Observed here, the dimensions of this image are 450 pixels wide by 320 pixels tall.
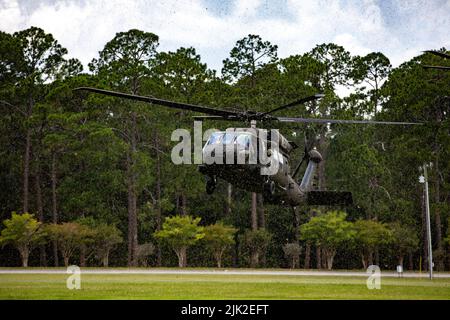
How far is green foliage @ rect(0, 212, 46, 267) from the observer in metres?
50.3

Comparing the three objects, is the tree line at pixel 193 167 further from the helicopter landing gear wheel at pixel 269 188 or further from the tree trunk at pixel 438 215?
the helicopter landing gear wheel at pixel 269 188

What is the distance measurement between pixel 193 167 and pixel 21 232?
44.7 feet

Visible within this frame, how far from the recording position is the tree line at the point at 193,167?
176 feet

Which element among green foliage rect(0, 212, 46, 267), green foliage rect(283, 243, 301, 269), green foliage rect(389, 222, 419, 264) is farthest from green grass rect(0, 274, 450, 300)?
green foliage rect(283, 243, 301, 269)

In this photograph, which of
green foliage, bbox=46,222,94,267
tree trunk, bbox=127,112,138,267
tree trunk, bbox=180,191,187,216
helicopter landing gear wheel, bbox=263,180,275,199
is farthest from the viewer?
tree trunk, bbox=180,191,187,216

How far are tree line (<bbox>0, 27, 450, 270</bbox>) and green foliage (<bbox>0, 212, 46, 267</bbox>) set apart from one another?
85cm

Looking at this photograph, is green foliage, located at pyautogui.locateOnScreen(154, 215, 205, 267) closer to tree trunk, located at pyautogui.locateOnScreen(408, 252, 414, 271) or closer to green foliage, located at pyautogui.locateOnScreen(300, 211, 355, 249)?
green foliage, located at pyautogui.locateOnScreen(300, 211, 355, 249)

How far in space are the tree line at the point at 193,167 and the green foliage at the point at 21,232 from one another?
846 millimetres

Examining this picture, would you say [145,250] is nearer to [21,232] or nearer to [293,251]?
[21,232]

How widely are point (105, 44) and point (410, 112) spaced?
935 inches

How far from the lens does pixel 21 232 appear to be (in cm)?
5047

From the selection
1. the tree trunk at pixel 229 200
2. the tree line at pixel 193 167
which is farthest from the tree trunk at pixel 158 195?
the tree trunk at pixel 229 200

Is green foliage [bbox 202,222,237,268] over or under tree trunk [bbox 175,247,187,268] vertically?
over

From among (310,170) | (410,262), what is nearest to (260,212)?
(410,262)
